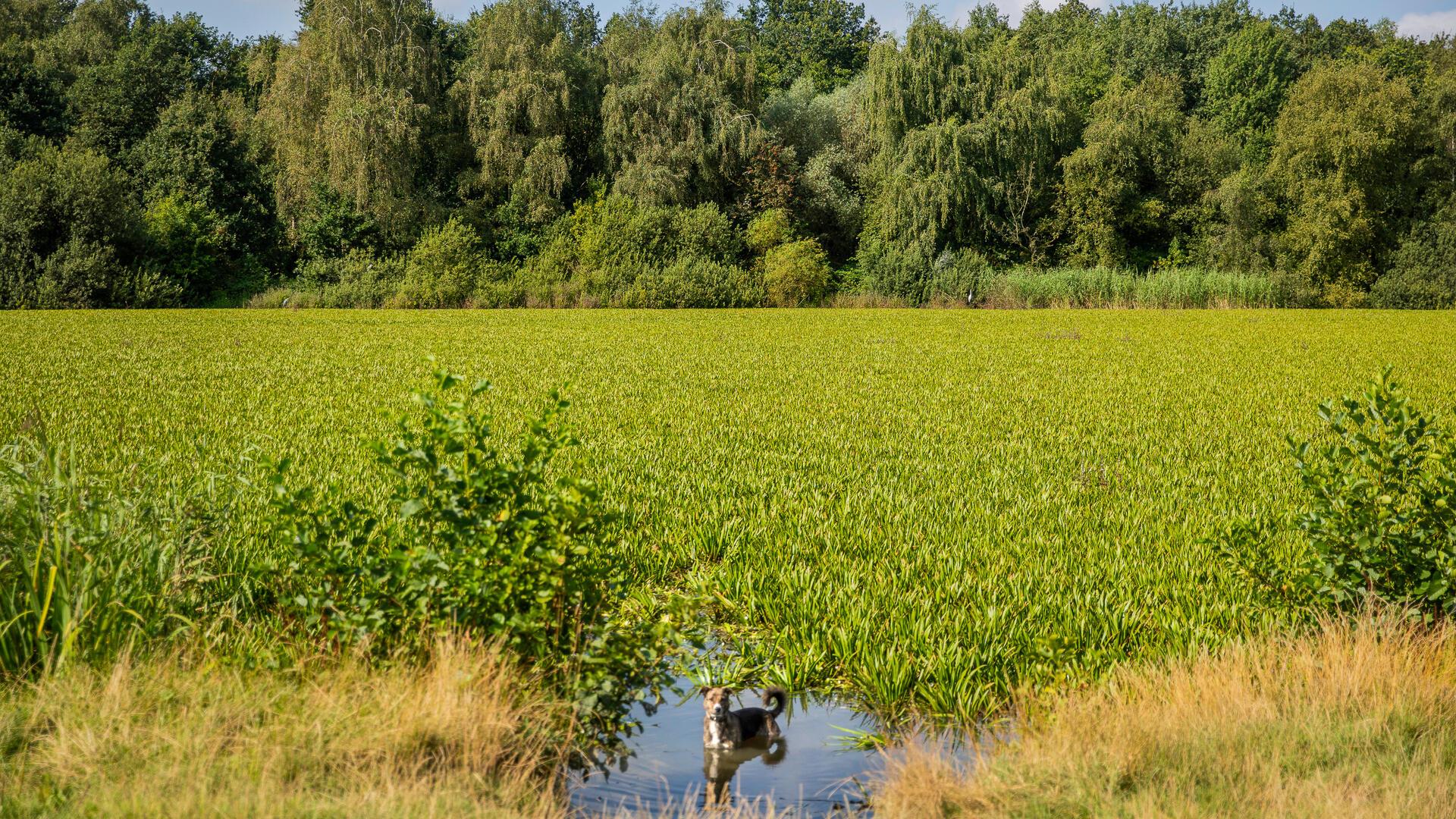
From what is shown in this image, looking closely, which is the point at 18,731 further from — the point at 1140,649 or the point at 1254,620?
the point at 1254,620

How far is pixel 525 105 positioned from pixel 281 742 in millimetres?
40094

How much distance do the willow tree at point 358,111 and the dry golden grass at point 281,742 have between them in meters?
36.1

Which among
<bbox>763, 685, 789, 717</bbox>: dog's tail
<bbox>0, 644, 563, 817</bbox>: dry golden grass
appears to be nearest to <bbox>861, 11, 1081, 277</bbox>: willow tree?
<bbox>763, 685, 789, 717</bbox>: dog's tail

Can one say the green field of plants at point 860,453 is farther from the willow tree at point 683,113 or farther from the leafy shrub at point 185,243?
the willow tree at point 683,113

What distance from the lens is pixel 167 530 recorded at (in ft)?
14.9

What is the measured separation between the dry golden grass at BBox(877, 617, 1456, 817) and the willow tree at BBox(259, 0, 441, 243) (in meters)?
37.0

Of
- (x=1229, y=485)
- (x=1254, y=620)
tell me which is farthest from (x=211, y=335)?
(x=1254, y=620)

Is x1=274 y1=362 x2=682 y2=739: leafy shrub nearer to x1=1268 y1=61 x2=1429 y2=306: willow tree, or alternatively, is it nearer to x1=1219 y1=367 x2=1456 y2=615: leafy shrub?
x1=1219 y1=367 x2=1456 y2=615: leafy shrub

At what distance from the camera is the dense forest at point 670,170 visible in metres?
37.0

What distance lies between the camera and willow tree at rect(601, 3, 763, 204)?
41.1 metres

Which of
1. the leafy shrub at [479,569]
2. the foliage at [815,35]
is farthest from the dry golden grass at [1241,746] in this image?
the foliage at [815,35]

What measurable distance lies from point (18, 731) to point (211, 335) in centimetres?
1812

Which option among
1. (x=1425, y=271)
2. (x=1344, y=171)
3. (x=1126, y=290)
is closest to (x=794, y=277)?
(x=1126, y=290)

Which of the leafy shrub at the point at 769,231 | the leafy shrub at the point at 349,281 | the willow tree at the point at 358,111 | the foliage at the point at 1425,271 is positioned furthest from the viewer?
the leafy shrub at the point at 769,231
